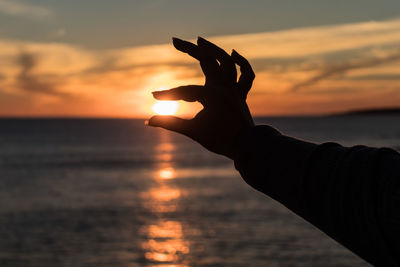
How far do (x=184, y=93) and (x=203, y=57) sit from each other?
11cm

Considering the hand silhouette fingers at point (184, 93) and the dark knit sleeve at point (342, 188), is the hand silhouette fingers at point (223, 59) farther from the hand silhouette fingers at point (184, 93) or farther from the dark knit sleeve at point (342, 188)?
the dark knit sleeve at point (342, 188)

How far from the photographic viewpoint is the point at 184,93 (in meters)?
1.46

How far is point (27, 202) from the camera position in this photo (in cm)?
4234

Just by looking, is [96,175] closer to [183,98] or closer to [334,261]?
[334,261]

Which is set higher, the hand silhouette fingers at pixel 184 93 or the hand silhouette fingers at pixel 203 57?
the hand silhouette fingers at pixel 203 57

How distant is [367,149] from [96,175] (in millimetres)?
63850

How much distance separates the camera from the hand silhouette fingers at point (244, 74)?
5.08ft

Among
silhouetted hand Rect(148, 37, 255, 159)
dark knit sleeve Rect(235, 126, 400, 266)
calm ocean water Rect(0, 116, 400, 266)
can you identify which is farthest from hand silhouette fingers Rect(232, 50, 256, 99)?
calm ocean water Rect(0, 116, 400, 266)

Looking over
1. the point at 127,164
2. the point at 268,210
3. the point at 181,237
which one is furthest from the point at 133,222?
the point at 127,164

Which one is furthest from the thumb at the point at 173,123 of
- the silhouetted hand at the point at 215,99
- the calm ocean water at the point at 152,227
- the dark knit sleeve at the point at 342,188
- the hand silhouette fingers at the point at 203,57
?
the calm ocean water at the point at 152,227

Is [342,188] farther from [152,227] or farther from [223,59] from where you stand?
[152,227]

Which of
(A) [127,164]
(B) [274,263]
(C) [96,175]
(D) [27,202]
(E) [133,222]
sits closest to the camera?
(B) [274,263]

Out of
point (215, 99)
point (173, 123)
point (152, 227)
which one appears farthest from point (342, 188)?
point (152, 227)

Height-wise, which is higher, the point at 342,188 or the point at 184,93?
the point at 184,93
